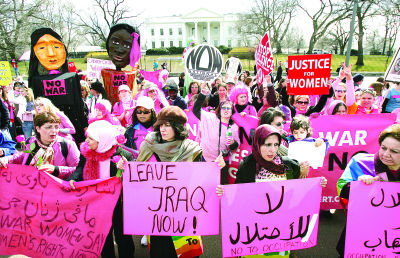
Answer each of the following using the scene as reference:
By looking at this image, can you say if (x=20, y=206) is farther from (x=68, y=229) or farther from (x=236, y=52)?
(x=236, y=52)

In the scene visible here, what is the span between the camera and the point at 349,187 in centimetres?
246

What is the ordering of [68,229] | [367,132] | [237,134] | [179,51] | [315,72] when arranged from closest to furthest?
[68,229], [367,132], [237,134], [315,72], [179,51]

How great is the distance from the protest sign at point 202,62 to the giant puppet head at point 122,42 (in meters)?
2.55

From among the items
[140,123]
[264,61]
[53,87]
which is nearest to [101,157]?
[140,123]

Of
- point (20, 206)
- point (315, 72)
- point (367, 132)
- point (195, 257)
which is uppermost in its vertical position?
point (315, 72)

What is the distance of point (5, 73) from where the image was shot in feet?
25.6

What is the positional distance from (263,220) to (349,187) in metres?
0.78

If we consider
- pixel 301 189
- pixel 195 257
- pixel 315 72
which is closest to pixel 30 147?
pixel 195 257

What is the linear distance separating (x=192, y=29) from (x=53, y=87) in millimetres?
82582

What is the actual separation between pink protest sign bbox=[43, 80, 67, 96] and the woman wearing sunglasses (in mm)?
2047

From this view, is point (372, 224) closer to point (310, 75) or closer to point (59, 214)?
point (59, 214)

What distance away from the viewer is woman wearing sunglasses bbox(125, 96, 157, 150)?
3.61 meters

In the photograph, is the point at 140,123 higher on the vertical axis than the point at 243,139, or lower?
higher

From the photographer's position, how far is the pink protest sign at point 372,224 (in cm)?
242
